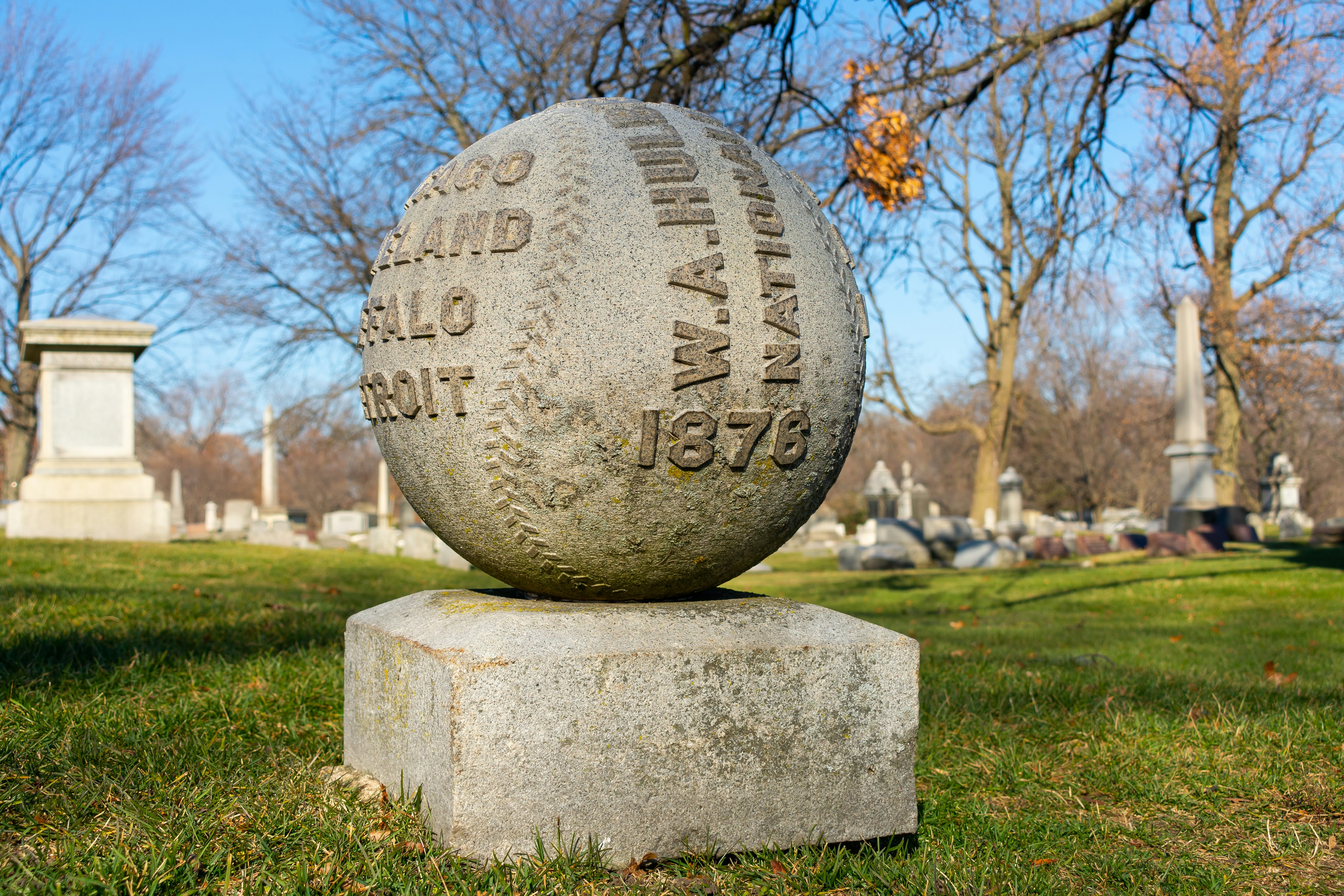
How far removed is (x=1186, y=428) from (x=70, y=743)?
1993 cm

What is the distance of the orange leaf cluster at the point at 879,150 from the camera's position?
7.10 m

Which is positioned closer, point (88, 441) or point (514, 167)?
point (514, 167)

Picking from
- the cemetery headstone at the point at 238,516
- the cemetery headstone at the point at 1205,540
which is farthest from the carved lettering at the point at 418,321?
the cemetery headstone at the point at 238,516

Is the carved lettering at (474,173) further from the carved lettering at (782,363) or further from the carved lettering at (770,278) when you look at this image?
the carved lettering at (782,363)

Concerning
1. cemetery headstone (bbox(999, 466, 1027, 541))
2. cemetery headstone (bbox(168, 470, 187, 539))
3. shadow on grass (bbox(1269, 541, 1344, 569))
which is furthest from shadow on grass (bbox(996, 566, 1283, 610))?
cemetery headstone (bbox(168, 470, 187, 539))

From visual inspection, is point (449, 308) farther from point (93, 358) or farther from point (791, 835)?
point (93, 358)

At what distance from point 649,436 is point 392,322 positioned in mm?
890

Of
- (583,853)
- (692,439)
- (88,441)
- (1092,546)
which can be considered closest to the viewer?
(583,853)

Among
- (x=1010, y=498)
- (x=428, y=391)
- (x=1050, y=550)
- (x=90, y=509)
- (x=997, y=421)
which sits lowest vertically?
(x=1050, y=550)

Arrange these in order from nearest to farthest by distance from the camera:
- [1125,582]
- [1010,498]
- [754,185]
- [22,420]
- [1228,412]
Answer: [754,185], [1125,582], [1228,412], [22,420], [1010,498]

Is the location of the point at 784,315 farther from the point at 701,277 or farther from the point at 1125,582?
the point at 1125,582

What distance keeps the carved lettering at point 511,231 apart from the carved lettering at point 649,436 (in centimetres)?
58

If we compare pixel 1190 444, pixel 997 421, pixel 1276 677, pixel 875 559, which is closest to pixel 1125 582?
pixel 875 559

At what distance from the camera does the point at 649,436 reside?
2.70 m
